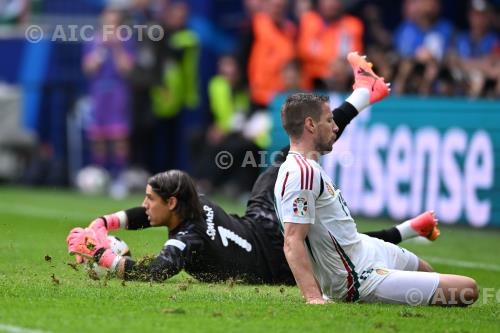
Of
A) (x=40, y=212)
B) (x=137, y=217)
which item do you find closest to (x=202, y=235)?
(x=137, y=217)

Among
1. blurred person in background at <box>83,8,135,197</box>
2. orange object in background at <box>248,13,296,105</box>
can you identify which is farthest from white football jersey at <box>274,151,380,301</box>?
blurred person in background at <box>83,8,135,197</box>

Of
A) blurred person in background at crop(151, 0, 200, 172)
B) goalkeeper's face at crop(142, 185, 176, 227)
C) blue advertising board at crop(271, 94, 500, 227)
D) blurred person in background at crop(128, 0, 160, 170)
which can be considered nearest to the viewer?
goalkeeper's face at crop(142, 185, 176, 227)

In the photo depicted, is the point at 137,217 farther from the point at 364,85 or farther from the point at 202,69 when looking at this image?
the point at 202,69

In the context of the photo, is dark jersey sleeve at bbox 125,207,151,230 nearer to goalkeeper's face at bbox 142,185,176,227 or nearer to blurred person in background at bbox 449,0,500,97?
goalkeeper's face at bbox 142,185,176,227

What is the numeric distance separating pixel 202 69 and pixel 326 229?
45.5 ft

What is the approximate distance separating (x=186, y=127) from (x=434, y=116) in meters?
7.23

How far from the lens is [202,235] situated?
8445 mm

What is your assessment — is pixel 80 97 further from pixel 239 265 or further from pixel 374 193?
pixel 239 265
